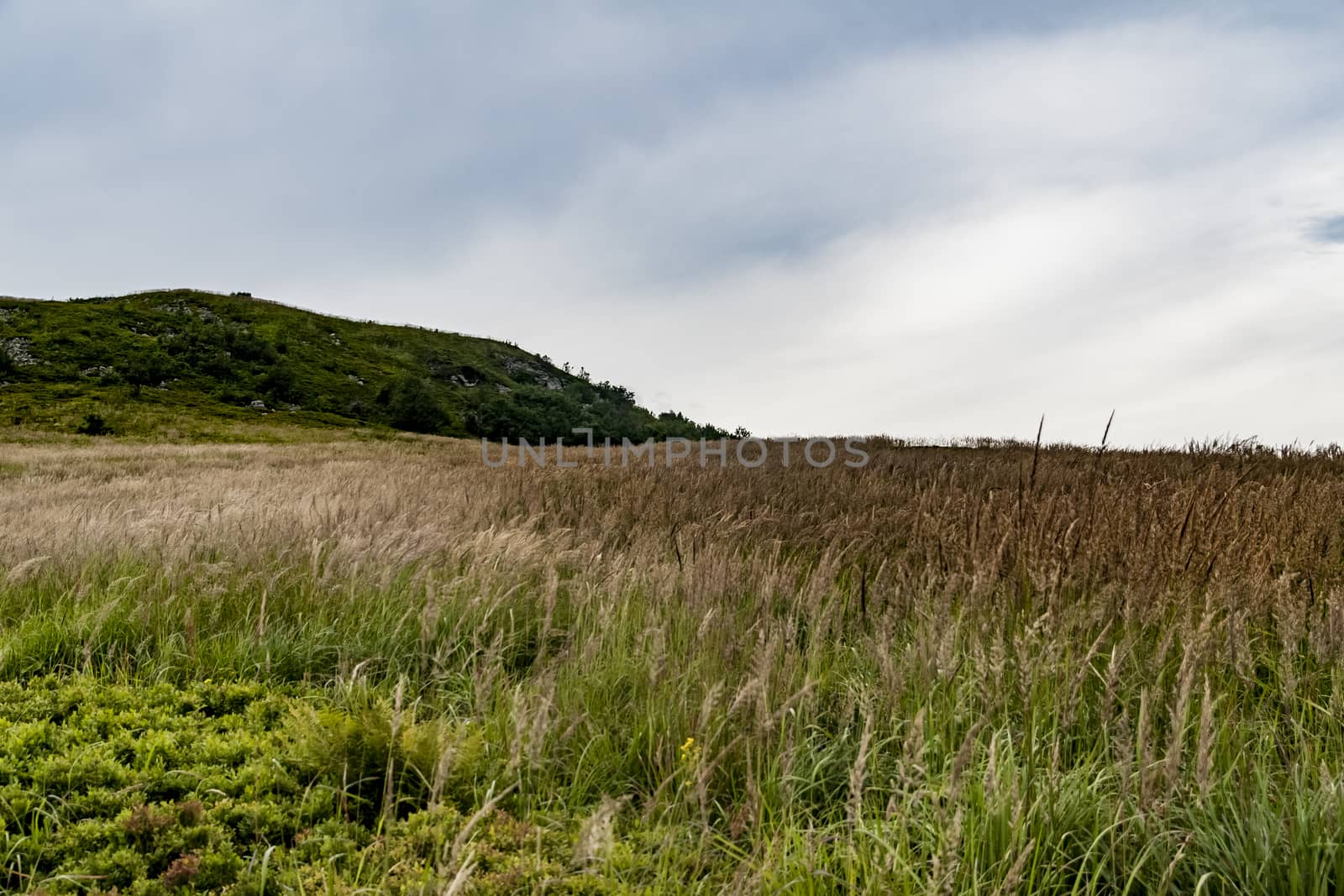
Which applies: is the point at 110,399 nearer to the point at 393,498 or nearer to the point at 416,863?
→ the point at 393,498

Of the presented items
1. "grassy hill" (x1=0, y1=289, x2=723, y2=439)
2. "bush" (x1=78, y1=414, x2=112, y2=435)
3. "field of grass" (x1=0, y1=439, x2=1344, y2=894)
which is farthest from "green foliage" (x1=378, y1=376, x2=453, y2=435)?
"field of grass" (x1=0, y1=439, x2=1344, y2=894)

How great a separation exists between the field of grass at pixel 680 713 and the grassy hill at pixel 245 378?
5132 centimetres

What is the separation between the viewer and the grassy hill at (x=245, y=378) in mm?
55856

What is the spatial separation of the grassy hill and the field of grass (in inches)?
2021

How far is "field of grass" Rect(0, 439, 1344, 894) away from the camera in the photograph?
1.95m

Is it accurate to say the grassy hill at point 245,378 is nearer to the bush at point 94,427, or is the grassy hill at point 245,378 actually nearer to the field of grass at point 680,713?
the bush at point 94,427

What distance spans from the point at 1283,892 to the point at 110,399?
71070 millimetres

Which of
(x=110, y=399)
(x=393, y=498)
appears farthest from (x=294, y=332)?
(x=393, y=498)

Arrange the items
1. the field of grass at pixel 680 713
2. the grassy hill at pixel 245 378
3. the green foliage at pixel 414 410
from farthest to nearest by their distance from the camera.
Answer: the green foliage at pixel 414 410 < the grassy hill at pixel 245 378 < the field of grass at pixel 680 713

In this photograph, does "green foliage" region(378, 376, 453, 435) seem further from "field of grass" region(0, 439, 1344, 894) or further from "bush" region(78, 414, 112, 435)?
"field of grass" region(0, 439, 1344, 894)

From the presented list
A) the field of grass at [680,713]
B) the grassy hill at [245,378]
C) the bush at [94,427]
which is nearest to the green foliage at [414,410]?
the grassy hill at [245,378]

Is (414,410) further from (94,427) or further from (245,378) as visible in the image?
(94,427)

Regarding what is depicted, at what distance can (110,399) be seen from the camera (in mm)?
55562

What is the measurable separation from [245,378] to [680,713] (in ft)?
289
